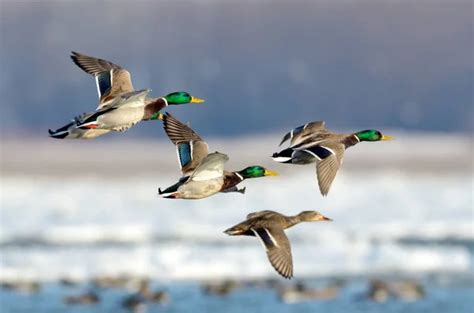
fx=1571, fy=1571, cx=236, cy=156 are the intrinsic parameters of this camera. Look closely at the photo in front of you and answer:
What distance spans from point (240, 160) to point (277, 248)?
87.1ft

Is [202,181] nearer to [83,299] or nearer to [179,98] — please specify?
[179,98]

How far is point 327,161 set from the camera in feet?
27.8

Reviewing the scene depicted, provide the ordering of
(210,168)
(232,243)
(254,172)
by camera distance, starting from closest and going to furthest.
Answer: (210,168) → (254,172) → (232,243)

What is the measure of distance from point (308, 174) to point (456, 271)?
1235 cm

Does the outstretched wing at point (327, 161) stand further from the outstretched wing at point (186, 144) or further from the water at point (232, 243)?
the water at point (232, 243)

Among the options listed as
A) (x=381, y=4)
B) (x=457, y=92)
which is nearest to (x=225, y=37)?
(x=381, y=4)

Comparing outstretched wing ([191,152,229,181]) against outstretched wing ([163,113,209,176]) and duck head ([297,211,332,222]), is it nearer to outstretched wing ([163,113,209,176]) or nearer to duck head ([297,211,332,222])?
outstretched wing ([163,113,209,176])

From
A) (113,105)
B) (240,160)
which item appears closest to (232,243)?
(113,105)

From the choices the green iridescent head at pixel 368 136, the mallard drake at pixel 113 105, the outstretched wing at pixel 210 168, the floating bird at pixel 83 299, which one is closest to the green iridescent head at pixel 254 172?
the outstretched wing at pixel 210 168

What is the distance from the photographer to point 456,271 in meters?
17.8

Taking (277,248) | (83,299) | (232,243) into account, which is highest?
(277,248)

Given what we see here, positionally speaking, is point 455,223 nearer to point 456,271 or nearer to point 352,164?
point 456,271

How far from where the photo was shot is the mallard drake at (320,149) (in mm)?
8367

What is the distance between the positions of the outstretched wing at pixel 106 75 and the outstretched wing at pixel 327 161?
49.1 inches
